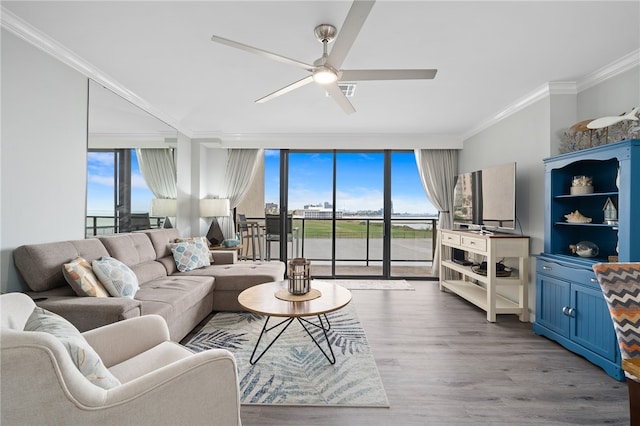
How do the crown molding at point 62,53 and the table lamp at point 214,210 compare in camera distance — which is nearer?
the crown molding at point 62,53

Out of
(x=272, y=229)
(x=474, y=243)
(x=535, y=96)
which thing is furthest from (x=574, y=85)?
(x=272, y=229)

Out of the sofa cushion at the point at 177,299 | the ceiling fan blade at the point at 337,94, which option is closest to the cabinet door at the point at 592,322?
the ceiling fan blade at the point at 337,94

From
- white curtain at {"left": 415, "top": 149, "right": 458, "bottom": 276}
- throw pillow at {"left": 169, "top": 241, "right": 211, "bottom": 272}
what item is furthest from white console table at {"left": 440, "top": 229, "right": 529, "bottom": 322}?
throw pillow at {"left": 169, "top": 241, "right": 211, "bottom": 272}

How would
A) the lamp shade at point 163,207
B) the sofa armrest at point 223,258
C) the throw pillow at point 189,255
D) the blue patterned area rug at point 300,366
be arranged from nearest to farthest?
the blue patterned area rug at point 300,366, the throw pillow at point 189,255, the lamp shade at point 163,207, the sofa armrest at point 223,258

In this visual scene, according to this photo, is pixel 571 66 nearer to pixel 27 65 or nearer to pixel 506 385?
pixel 506 385

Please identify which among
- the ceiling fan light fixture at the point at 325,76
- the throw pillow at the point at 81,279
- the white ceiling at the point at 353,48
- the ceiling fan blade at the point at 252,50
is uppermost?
the white ceiling at the point at 353,48

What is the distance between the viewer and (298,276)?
2.46 m

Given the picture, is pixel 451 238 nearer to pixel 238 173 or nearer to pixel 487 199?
pixel 487 199

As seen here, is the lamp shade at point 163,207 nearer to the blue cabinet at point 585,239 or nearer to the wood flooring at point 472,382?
the wood flooring at point 472,382

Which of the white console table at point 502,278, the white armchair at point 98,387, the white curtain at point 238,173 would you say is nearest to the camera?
the white armchair at point 98,387

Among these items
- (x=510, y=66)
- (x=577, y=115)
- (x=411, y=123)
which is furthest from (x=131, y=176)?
(x=577, y=115)

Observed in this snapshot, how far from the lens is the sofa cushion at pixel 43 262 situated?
79.1 inches

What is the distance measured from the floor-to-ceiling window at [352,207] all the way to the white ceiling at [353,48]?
1591 millimetres

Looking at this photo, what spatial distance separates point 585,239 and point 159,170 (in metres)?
4.82
